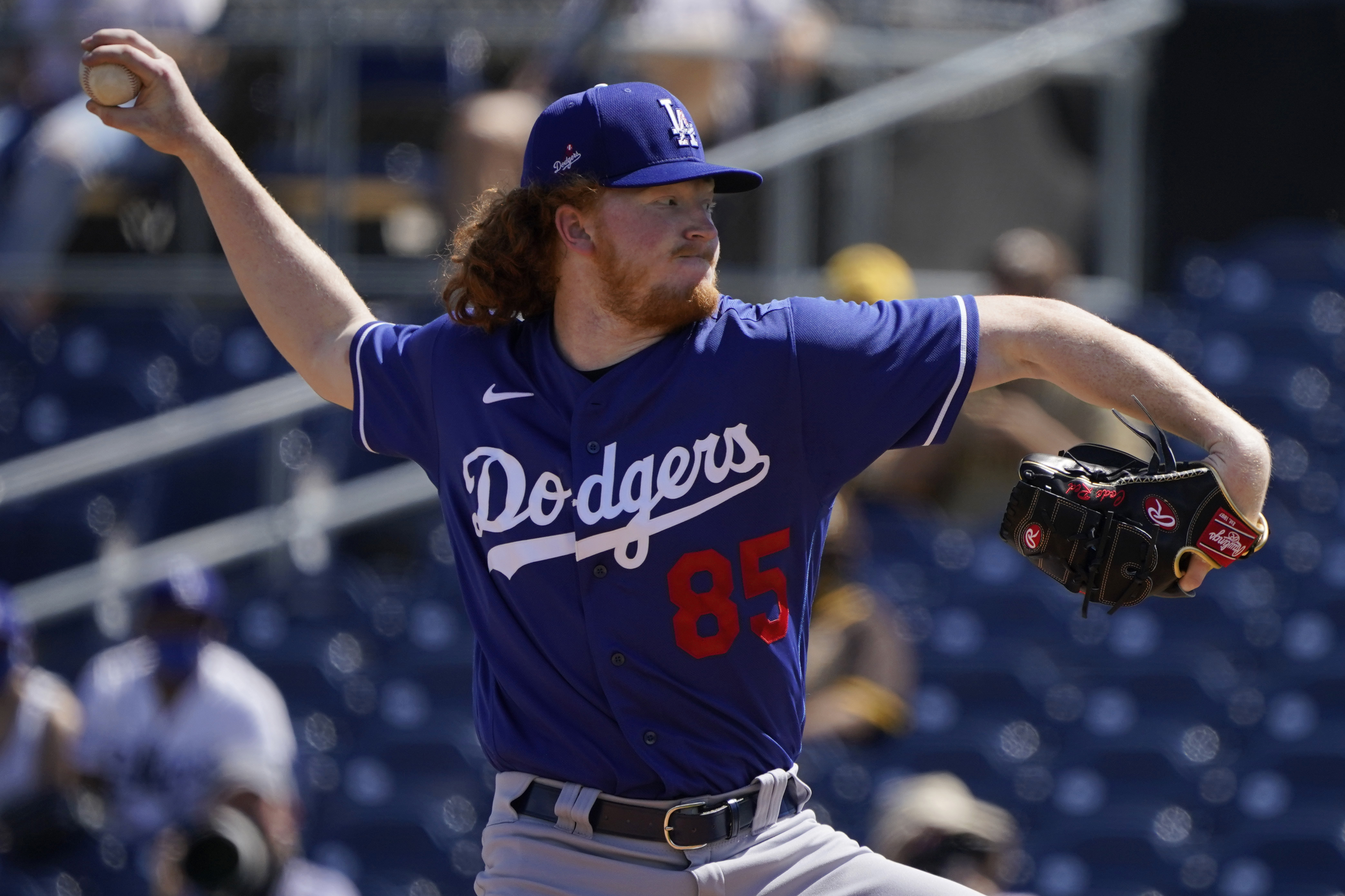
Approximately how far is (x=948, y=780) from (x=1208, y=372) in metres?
2.68

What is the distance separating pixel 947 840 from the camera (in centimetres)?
400

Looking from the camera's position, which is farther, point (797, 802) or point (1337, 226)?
point (1337, 226)

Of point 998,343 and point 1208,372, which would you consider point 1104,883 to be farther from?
point 998,343

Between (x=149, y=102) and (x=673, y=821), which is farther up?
(x=149, y=102)

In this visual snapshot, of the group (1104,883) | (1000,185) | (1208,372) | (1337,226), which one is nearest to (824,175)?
(1000,185)

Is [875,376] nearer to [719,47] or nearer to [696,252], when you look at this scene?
[696,252]

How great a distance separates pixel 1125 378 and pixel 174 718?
3.73m

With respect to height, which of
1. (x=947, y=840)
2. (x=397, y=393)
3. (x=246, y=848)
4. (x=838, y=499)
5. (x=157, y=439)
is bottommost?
(x=246, y=848)

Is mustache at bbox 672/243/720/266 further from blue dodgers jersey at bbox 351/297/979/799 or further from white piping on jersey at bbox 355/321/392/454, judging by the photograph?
white piping on jersey at bbox 355/321/392/454

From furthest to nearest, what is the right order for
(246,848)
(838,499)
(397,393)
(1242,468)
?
1. (838,499)
2. (246,848)
3. (397,393)
4. (1242,468)

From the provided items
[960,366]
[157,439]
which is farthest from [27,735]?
[960,366]

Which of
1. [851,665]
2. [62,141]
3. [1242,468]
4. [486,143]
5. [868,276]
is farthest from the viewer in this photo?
[62,141]

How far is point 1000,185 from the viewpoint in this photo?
7.50m

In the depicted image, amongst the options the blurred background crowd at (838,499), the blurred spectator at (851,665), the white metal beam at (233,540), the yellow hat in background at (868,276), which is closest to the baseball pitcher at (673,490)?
the blurred background crowd at (838,499)
